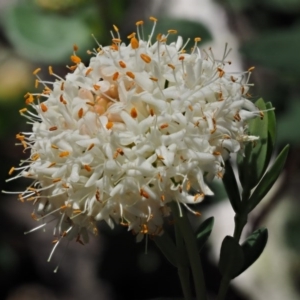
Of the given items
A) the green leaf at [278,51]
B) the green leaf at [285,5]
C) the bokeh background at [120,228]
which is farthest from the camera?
the green leaf at [285,5]

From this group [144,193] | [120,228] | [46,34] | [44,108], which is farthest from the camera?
[120,228]

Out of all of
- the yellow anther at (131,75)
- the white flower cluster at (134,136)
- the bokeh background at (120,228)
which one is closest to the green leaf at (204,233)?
the white flower cluster at (134,136)

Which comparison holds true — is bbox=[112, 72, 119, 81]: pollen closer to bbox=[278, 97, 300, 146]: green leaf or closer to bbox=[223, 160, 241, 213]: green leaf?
bbox=[223, 160, 241, 213]: green leaf

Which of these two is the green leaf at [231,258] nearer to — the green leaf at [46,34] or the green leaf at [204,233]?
the green leaf at [204,233]

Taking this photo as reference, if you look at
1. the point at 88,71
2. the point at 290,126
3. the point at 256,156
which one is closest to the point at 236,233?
the point at 256,156

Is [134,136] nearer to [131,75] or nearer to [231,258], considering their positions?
[131,75]

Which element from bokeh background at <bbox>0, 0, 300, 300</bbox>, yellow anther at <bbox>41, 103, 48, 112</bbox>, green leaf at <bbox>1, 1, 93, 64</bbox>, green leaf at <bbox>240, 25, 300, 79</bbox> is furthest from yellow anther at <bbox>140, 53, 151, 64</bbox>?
green leaf at <bbox>1, 1, 93, 64</bbox>
